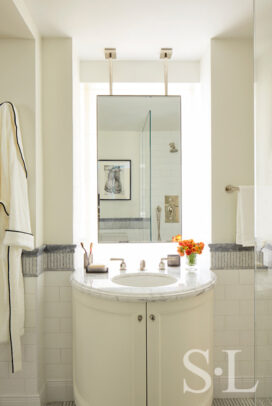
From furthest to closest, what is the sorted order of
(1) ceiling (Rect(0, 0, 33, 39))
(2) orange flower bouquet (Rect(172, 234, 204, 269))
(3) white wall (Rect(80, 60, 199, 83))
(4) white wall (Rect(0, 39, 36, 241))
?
1. (3) white wall (Rect(80, 60, 199, 83))
2. (2) orange flower bouquet (Rect(172, 234, 204, 269))
3. (4) white wall (Rect(0, 39, 36, 241))
4. (1) ceiling (Rect(0, 0, 33, 39))

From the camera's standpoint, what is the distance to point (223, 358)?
2.15 meters

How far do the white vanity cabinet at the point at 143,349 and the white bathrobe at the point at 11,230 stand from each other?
44 cm

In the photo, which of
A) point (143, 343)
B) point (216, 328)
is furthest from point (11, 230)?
point (216, 328)

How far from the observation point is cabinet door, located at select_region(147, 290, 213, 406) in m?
1.63

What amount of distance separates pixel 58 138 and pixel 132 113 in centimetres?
60

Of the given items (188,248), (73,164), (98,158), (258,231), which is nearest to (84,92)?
(98,158)

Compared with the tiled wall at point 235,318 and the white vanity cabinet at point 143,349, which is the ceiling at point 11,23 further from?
the tiled wall at point 235,318

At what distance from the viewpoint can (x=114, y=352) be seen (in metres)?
1.65

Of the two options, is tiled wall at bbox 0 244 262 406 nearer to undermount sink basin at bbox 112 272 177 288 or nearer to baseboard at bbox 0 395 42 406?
baseboard at bbox 0 395 42 406

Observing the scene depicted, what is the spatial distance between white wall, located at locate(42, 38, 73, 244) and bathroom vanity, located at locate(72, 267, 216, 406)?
0.51 metres

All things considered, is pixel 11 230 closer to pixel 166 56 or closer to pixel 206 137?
pixel 206 137

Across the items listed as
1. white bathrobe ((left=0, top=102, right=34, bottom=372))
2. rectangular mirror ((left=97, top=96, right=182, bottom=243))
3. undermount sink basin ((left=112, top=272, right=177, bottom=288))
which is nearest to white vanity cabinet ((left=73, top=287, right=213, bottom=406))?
undermount sink basin ((left=112, top=272, right=177, bottom=288))

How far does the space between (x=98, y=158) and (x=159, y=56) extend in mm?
828

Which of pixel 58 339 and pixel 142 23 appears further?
pixel 58 339
